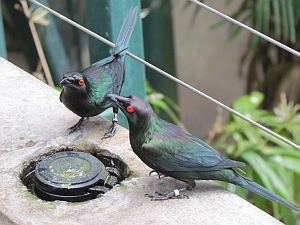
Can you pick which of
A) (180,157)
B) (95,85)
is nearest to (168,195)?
(180,157)

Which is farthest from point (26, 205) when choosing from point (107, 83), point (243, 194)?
point (243, 194)

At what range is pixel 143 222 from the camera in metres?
1.93

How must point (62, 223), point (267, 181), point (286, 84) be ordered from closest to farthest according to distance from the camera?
1. point (62, 223)
2. point (267, 181)
3. point (286, 84)

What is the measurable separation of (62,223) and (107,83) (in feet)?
2.43

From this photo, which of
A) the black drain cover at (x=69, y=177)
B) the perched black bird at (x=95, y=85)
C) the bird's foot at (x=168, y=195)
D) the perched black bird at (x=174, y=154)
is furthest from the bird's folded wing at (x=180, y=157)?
the perched black bird at (x=95, y=85)

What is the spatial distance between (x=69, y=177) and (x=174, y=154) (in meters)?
0.40

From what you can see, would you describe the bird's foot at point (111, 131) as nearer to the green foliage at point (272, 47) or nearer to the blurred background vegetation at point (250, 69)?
the blurred background vegetation at point (250, 69)

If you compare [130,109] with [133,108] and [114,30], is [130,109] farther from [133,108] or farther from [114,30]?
[114,30]

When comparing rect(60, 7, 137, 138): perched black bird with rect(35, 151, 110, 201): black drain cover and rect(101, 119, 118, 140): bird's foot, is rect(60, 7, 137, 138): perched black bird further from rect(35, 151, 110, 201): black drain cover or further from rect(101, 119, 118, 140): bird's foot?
rect(35, 151, 110, 201): black drain cover

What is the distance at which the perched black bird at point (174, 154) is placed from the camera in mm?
1958

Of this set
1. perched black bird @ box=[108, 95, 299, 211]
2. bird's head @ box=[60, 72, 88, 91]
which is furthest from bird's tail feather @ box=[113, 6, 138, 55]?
perched black bird @ box=[108, 95, 299, 211]

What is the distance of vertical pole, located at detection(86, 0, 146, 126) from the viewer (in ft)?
9.76

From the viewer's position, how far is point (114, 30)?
3006 mm

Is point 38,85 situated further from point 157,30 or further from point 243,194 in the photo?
point 157,30
